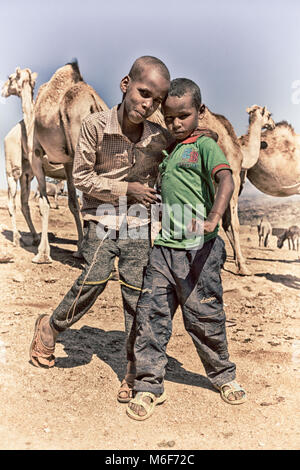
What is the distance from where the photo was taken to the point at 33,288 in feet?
18.6

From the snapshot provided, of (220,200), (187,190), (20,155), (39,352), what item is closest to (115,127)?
(187,190)

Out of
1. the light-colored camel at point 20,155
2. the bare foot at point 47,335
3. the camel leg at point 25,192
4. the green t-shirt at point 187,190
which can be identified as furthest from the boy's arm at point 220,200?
the camel leg at point 25,192

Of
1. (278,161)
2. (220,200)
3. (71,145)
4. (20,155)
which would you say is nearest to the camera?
(220,200)

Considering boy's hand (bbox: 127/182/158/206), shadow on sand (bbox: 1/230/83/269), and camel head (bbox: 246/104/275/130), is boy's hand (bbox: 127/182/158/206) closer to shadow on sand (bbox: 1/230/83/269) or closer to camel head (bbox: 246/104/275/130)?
shadow on sand (bbox: 1/230/83/269)

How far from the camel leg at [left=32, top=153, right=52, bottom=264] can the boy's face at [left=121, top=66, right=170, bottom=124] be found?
4761mm

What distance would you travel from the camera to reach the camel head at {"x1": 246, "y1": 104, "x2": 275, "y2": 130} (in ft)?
28.3

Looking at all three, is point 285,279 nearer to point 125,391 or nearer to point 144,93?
point 125,391

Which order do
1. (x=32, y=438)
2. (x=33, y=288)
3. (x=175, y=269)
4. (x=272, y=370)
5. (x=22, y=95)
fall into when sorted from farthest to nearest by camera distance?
(x=22, y=95), (x=33, y=288), (x=272, y=370), (x=175, y=269), (x=32, y=438)

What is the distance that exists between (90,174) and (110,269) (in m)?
0.58

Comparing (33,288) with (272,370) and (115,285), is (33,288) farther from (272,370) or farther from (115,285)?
(272,370)

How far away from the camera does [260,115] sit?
867cm

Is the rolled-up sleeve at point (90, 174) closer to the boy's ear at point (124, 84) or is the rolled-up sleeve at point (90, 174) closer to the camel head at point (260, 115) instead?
A: the boy's ear at point (124, 84)

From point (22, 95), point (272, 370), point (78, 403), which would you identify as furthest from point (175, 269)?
point (22, 95)

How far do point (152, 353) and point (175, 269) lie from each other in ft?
1.66
